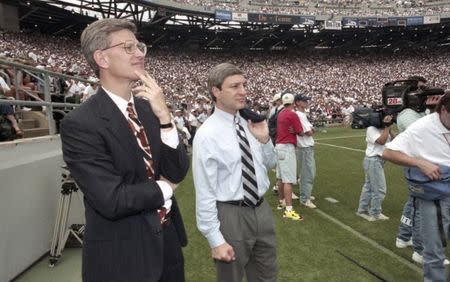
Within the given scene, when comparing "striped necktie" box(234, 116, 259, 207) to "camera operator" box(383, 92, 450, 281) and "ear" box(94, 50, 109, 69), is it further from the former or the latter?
"camera operator" box(383, 92, 450, 281)

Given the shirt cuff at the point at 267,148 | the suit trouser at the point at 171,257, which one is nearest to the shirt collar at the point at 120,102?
the suit trouser at the point at 171,257

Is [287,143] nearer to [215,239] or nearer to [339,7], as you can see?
[215,239]

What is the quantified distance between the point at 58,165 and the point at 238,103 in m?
3.59

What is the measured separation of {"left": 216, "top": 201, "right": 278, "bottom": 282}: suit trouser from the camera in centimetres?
279

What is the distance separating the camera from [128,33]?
197 centimetres

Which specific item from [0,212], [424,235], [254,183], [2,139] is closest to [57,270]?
[0,212]

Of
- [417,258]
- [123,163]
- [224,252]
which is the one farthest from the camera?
[417,258]

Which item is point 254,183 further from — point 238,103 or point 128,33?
point 128,33

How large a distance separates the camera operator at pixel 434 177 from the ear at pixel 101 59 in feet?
8.76

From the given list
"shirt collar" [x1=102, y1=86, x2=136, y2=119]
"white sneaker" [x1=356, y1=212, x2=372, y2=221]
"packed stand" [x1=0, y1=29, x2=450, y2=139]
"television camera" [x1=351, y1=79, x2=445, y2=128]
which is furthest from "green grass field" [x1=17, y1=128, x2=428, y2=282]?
"packed stand" [x1=0, y1=29, x2=450, y2=139]

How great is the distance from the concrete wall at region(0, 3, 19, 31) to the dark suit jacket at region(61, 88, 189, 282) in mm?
33467

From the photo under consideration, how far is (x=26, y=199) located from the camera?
179 inches

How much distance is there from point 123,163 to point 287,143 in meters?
5.60

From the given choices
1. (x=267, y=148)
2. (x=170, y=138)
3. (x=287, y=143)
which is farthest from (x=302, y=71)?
(x=170, y=138)
